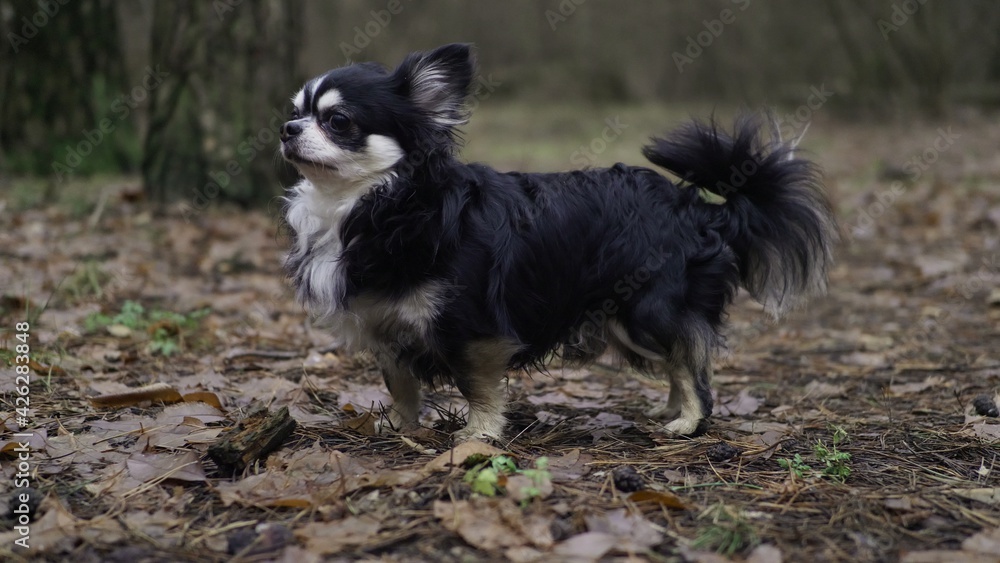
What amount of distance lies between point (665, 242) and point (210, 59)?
4654 millimetres

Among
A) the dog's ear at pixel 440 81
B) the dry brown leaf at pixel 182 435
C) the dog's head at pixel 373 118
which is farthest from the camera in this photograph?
the dog's ear at pixel 440 81

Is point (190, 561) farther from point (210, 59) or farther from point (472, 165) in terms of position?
point (210, 59)

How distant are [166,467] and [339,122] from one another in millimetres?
1307

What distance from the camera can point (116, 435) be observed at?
10.3 feet

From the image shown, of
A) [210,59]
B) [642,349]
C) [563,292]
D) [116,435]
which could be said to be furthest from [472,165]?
[210,59]

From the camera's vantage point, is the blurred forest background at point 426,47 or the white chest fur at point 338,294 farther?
the blurred forest background at point 426,47

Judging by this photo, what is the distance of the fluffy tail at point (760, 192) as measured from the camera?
12.0 ft

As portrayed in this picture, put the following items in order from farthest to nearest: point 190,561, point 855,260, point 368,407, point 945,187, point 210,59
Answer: point 945,187 → point 855,260 → point 210,59 → point 368,407 → point 190,561

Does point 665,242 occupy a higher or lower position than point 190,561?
higher

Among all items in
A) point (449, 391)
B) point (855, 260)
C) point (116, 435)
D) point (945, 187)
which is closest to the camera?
point (116, 435)

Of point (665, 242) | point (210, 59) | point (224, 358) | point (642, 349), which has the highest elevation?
point (210, 59)

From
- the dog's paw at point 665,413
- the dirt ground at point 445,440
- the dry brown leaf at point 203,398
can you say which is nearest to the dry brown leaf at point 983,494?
the dirt ground at point 445,440

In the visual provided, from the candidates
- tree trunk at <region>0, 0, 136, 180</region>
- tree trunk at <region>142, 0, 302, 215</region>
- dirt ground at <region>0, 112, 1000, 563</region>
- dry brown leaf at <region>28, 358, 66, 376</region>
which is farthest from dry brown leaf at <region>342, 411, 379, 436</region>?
tree trunk at <region>0, 0, 136, 180</region>

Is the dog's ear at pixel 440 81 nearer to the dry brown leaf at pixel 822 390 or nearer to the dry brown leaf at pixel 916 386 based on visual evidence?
the dry brown leaf at pixel 822 390
